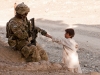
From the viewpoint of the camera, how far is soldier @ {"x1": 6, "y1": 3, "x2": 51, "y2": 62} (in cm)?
536

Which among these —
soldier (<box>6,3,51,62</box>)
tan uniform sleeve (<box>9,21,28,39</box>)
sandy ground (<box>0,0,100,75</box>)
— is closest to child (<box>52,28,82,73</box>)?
sandy ground (<box>0,0,100,75</box>)

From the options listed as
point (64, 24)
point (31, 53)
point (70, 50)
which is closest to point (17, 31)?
point (31, 53)

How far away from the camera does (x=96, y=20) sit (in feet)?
57.0

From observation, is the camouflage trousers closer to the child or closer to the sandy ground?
the sandy ground

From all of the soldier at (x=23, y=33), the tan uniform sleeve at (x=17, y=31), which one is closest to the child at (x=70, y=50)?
the soldier at (x=23, y=33)

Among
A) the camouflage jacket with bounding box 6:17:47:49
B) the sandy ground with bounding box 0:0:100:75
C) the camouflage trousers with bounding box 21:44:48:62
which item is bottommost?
the sandy ground with bounding box 0:0:100:75

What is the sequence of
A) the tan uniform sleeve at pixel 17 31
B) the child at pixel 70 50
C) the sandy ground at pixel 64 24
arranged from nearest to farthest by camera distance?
the child at pixel 70 50, the tan uniform sleeve at pixel 17 31, the sandy ground at pixel 64 24

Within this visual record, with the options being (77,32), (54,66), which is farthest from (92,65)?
(77,32)

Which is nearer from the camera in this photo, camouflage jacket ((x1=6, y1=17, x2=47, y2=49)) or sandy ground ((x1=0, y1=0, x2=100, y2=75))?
camouflage jacket ((x1=6, y1=17, x2=47, y2=49))

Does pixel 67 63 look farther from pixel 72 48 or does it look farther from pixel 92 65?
pixel 92 65

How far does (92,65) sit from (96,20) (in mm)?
9112

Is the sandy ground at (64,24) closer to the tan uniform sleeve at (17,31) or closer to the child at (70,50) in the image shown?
the child at (70,50)

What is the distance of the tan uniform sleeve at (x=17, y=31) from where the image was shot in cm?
536

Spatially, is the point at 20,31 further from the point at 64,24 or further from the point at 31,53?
the point at 64,24
